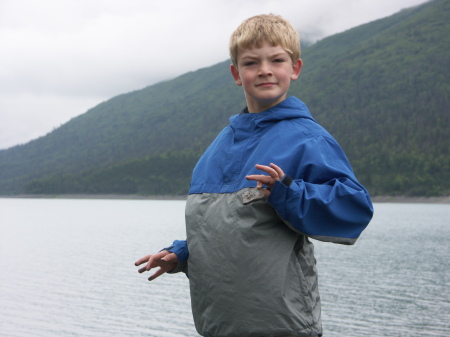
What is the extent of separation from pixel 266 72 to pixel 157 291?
1142 inches

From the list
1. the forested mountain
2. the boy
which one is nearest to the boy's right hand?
the boy

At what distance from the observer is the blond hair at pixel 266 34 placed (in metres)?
2.29

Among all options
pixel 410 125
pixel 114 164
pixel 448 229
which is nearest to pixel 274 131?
pixel 448 229

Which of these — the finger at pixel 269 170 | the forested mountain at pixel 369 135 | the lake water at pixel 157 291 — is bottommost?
the forested mountain at pixel 369 135

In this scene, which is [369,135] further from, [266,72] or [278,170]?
[278,170]

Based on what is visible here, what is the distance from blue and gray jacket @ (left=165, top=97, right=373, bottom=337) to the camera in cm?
209

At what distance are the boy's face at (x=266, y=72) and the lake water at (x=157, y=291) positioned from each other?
1939 centimetres

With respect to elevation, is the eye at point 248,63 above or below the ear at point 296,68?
A: above

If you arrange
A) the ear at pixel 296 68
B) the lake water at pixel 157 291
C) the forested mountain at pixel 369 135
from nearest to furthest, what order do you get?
1. the ear at pixel 296 68
2. the lake water at pixel 157 291
3. the forested mountain at pixel 369 135

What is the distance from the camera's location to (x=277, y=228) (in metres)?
2.15

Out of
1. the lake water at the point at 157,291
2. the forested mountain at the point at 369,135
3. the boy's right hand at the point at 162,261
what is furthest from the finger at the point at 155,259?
the forested mountain at the point at 369,135

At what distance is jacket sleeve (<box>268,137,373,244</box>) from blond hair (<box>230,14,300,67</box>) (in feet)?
1.22

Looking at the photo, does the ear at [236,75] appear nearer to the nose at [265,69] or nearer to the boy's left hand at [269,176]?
the nose at [265,69]

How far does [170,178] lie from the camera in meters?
158
